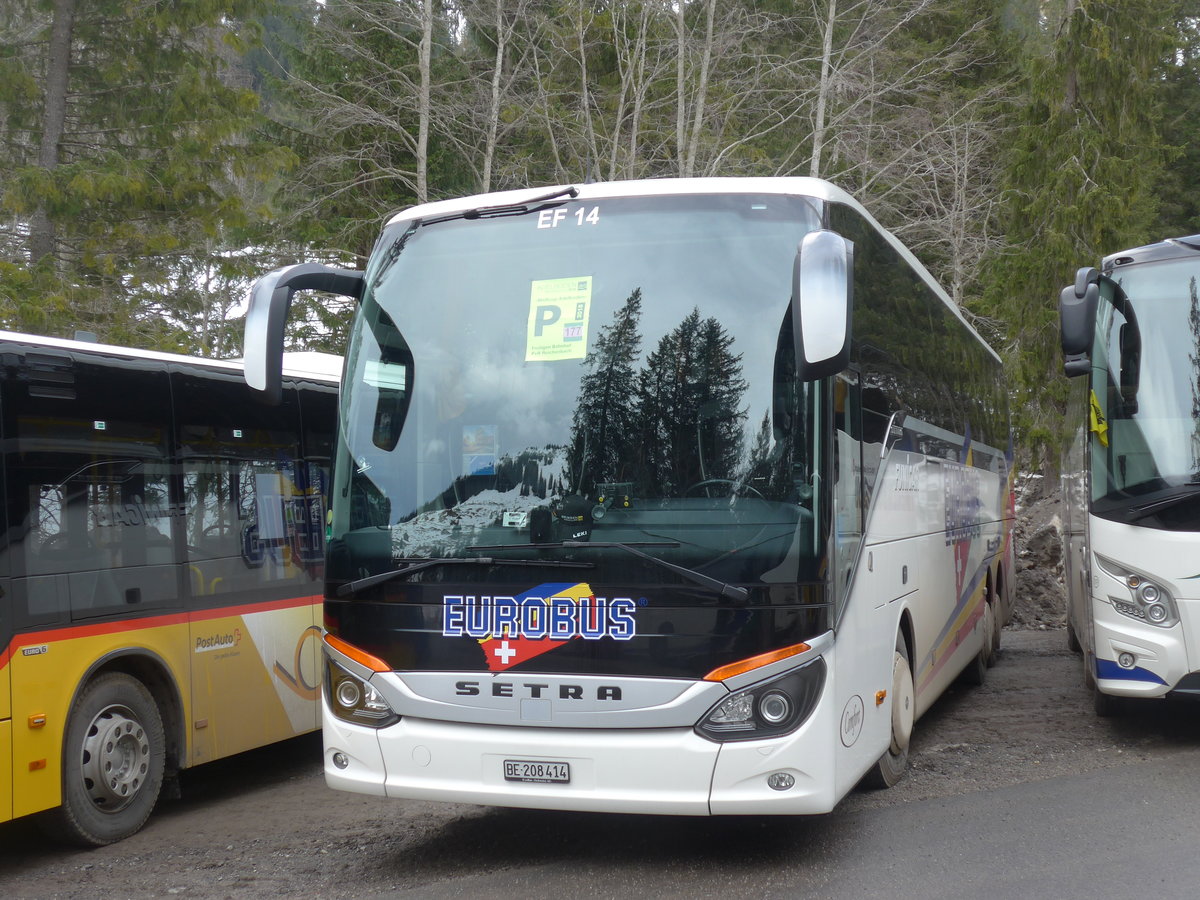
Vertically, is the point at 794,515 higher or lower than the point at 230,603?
higher

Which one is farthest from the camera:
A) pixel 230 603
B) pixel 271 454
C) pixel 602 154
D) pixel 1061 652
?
pixel 602 154

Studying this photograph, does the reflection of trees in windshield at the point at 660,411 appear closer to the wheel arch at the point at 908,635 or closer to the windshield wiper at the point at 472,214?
the windshield wiper at the point at 472,214

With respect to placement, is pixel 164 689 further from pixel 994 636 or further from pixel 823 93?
pixel 823 93

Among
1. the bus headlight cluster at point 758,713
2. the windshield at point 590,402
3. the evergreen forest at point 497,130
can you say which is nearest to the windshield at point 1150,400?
the windshield at point 590,402

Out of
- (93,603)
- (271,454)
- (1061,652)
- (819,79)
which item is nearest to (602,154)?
(819,79)

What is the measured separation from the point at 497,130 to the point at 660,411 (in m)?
17.6

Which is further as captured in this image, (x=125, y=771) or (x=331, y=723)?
(x=125, y=771)

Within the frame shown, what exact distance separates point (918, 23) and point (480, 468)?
27.9 metres

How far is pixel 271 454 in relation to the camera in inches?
338

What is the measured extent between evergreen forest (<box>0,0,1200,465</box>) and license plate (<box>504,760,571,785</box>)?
11.1 meters

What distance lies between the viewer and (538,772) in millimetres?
5504

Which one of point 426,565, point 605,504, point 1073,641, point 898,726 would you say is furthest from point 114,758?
point 1073,641

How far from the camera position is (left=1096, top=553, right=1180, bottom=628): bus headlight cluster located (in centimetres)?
779

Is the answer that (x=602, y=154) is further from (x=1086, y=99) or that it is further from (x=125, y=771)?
(x=125, y=771)
